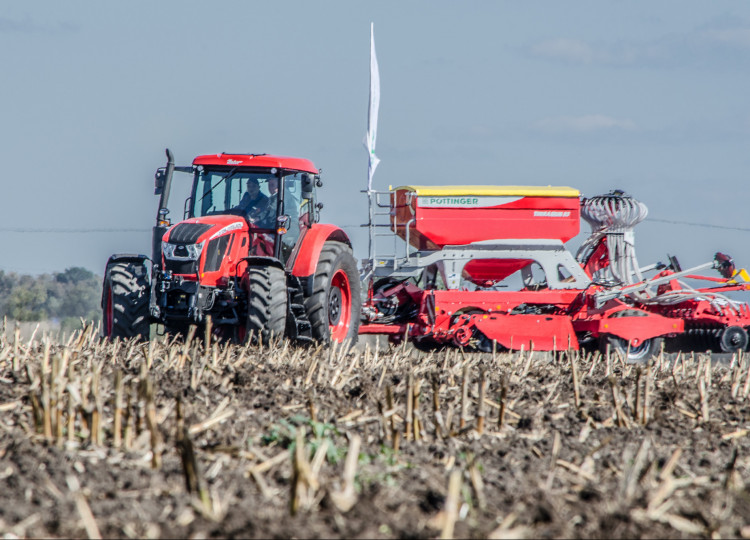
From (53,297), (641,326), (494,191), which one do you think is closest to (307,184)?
(494,191)

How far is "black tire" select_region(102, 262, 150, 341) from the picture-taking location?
30.5ft

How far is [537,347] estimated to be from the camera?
11477 millimetres

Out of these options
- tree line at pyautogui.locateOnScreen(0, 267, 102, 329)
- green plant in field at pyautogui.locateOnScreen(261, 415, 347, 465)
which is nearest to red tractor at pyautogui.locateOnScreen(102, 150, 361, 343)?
green plant in field at pyautogui.locateOnScreen(261, 415, 347, 465)

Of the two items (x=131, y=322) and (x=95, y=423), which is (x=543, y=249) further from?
(x=95, y=423)

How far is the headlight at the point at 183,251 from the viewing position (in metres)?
9.36

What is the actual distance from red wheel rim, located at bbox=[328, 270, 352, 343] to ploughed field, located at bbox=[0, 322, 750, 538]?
12.5 feet

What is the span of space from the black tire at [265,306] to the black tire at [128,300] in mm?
1016

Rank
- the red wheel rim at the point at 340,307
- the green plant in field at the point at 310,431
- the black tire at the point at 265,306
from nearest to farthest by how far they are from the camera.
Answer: the green plant in field at the point at 310,431 → the black tire at the point at 265,306 → the red wheel rim at the point at 340,307

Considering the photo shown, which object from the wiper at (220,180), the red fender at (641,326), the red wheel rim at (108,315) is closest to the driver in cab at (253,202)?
the wiper at (220,180)

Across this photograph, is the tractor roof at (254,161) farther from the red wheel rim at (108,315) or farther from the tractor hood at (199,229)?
the red wheel rim at (108,315)

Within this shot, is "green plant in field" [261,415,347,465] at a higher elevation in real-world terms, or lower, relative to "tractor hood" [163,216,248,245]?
lower

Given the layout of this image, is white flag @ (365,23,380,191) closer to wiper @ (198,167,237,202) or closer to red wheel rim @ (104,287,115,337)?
wiper @ (198,167,237,202)

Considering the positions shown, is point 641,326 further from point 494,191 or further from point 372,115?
point 372,115

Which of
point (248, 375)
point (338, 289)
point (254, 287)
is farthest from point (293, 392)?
point (338, 289)
